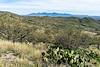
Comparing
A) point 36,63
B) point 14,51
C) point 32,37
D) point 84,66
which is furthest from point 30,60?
point 32,37

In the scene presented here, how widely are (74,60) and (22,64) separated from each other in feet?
7.06

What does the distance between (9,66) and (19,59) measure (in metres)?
1.00

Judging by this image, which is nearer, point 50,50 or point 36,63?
point 36,63

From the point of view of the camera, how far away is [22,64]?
8445 mm

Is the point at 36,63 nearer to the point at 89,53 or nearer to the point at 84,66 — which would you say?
the point at 84,66

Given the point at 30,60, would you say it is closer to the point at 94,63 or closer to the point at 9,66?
the point at 9,66

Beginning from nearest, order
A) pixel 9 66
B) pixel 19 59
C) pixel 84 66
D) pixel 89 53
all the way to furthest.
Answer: pixel 9 66, pixel 19 59, pixel 84 66, pixel 89 53

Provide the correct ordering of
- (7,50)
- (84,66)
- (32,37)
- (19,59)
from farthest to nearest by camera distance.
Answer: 1. (32,37)
2. (7,50)
3. (84,66)
4. (19,59)

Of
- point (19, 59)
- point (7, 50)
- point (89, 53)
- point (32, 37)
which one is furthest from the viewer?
point (32, 37)

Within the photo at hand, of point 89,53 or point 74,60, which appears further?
point 89,53

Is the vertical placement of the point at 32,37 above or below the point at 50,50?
below

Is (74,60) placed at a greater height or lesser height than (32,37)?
greater

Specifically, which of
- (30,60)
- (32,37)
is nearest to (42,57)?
(30,60)

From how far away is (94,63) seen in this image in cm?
1071
